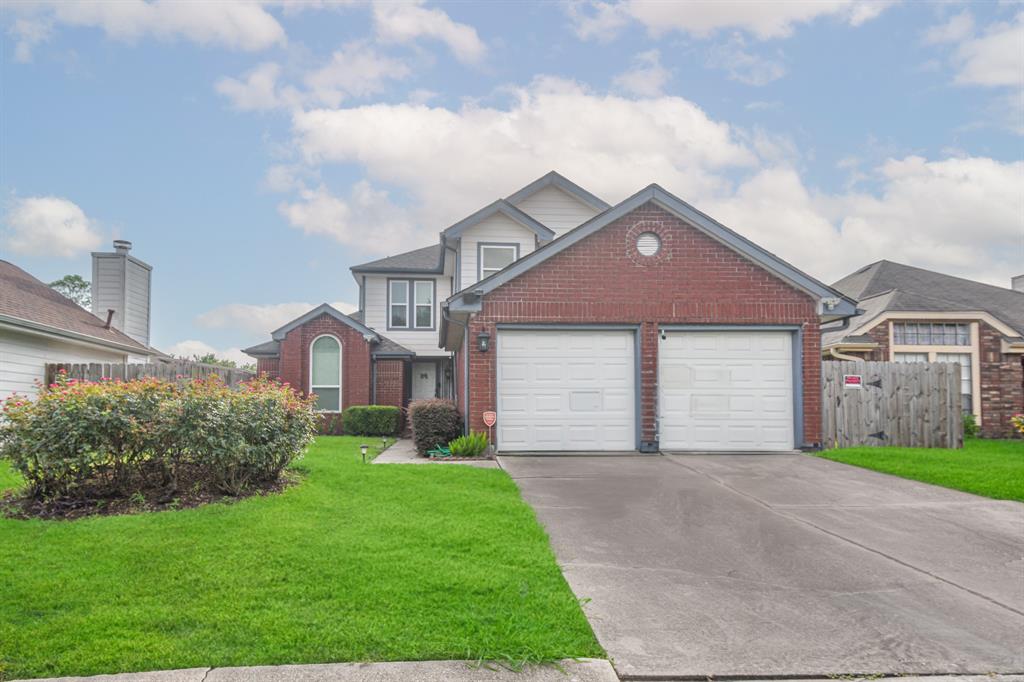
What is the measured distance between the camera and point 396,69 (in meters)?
12.2

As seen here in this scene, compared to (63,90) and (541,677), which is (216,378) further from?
(63,90)

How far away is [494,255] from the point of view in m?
18.1

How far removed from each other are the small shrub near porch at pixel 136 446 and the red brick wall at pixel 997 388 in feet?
66.0

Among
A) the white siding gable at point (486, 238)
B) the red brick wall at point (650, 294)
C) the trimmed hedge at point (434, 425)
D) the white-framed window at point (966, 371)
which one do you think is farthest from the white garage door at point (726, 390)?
the white-framed window at point (966, 371)

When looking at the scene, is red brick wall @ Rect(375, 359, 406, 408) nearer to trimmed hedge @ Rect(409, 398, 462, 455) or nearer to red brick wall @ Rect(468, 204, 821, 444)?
trimmed hedge @ Rect(409, 398, 462, 455)

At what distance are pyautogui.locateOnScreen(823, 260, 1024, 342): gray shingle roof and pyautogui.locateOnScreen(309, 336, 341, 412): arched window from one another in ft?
49.6

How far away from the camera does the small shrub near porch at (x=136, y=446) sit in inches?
278

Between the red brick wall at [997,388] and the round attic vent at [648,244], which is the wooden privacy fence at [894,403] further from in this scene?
the red brick wall at [997,388]

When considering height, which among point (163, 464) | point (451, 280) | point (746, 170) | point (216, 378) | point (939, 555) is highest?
point (746, 170)

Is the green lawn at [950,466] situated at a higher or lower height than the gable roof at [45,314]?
lower

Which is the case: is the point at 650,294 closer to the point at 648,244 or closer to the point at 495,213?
the point at 648,244

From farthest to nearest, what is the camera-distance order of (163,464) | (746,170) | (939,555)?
(746,170) < (163,464) < (939,555)

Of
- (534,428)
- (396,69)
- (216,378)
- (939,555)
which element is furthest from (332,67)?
(939,555)

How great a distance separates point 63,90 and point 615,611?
594 inches
